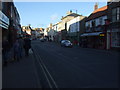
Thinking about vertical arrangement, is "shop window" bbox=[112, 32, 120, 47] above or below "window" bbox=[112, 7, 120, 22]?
below

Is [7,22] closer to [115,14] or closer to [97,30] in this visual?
[115,14]

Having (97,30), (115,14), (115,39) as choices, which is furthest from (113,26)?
(97,30)

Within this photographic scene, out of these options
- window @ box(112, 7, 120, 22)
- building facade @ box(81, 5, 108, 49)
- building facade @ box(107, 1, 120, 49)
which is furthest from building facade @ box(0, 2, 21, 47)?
window @ box(112, 7, 120, 22)

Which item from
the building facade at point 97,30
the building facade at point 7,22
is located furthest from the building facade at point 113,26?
the building facade at point 7,22

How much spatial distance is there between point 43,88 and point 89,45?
114ft

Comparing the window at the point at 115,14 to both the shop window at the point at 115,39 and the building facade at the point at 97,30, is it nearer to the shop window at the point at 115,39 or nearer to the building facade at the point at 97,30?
the shop window at the point at 115,39

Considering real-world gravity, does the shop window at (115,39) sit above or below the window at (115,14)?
below

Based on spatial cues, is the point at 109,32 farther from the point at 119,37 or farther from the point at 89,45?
the point at 89,45

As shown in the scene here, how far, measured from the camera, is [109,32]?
30.7 metres

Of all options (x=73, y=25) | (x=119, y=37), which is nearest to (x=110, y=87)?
(x=119, y=37)

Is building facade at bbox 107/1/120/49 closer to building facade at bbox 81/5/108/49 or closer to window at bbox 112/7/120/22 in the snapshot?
window at bbox 112/7/120/22

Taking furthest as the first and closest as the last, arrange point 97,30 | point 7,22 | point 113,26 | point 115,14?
1. point 97,30
2. point 115,14
3. point 113,26
4. point 7,22

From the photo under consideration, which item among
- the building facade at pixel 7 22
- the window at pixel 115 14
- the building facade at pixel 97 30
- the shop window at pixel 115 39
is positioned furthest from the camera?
the building facade at pixel 97 30

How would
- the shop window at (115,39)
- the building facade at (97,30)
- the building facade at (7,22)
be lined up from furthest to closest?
the building facade at (97,30) < the shop window at (115,39) < the building facade at (7,22)
